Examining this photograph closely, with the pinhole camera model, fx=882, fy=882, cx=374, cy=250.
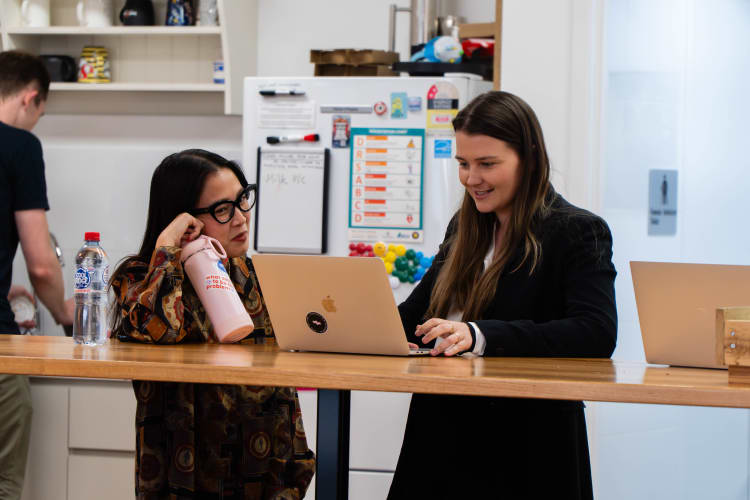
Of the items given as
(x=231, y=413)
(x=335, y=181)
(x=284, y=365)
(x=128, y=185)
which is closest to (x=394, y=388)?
(x=284, y=365)

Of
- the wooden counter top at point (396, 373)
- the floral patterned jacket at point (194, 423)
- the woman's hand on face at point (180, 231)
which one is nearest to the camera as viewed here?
the wooden counter top at point (396, 373)

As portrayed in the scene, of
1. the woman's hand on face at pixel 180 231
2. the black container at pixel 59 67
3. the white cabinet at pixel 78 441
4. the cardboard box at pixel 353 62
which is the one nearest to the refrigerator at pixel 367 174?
the cardboard box at pixel 353 62

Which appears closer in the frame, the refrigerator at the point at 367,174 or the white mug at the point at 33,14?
the refrigerator at the point at 367,174

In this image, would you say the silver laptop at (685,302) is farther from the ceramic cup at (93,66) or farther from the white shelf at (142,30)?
the ceramic cup at (93,66)

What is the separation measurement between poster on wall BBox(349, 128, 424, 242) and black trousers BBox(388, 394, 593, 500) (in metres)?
1.52

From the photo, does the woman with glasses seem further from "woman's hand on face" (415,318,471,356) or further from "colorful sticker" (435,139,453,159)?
"colorful sticker" (435,139,453,159)

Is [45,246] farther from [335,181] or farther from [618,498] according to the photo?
[618,498]

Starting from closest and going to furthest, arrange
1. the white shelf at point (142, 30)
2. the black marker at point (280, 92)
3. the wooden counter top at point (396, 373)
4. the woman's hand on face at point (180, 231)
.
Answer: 1. the wooden counter top at point (396, 373)
2. the woman's hand on face at point (180, 231)
3. the black marker at point (280, 92)
4. the white shelf at point (142, 30)

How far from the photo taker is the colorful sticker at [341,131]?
319 cm

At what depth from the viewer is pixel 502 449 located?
1.63 metres

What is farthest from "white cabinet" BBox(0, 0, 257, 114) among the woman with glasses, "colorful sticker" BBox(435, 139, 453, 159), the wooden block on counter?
the wooden block on counter

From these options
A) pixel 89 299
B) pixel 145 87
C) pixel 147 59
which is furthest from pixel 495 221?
pixel 147 59

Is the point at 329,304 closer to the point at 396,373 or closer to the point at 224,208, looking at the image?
the point at 396,373

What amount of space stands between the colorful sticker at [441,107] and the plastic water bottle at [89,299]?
1656 mm
